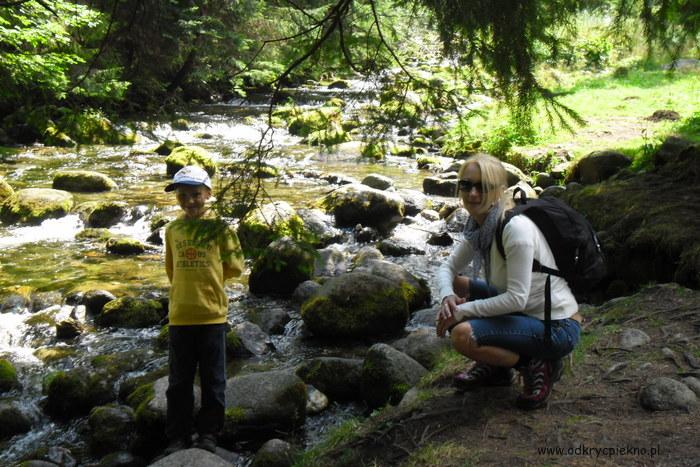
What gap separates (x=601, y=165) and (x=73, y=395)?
367 inches

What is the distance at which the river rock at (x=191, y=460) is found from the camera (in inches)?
153

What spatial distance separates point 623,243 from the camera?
22.6ft

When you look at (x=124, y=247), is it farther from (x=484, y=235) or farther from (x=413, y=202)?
(x=484, y=235)

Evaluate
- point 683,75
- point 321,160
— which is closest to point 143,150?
point 321,160

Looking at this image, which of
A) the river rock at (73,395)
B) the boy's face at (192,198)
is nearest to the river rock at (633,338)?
the boy's face at (192,198)

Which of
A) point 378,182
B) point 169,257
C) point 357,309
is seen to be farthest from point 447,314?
point 378,182

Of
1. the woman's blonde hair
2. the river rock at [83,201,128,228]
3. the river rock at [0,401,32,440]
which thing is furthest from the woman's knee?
the river rock at [83,201,128,228]

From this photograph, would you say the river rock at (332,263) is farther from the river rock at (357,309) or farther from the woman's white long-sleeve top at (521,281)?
the woman's white long-sleeve top at (521,281)

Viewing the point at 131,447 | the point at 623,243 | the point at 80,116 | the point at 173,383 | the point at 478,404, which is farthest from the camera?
the point at 623,243

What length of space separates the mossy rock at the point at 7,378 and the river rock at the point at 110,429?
128 centimetres

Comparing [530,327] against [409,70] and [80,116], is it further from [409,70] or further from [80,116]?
[80,116]

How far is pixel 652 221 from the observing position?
678 centimetres

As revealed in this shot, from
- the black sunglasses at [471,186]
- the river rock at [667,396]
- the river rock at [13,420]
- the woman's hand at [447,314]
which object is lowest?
the river rock at [13,420]

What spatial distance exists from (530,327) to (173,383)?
244 cm
